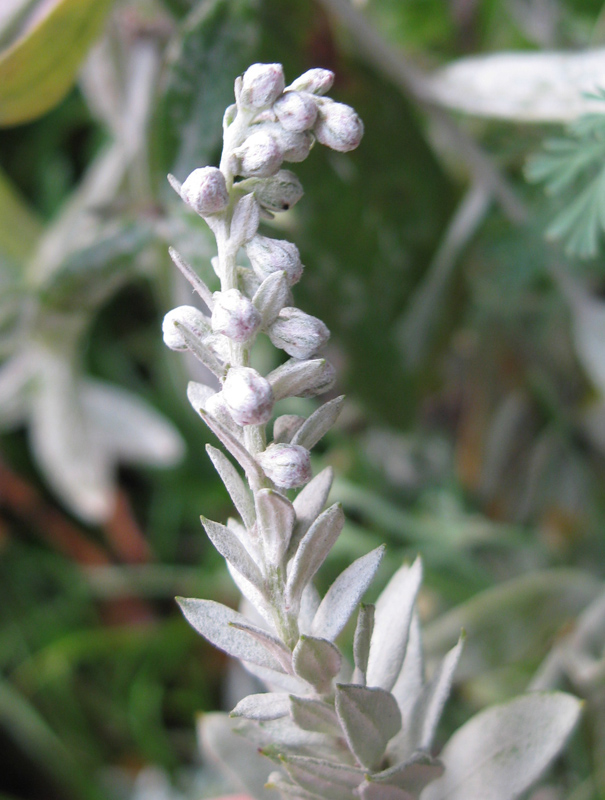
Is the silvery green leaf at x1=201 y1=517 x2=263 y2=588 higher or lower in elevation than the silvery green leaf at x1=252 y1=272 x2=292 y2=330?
lower

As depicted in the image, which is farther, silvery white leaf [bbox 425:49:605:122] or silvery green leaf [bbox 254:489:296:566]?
silvery white leaf [bbox 425:49:605:122]

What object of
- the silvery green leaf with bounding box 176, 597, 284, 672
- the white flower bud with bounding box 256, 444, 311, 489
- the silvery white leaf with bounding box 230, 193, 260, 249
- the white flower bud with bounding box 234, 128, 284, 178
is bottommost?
the silvery green leaf with bounding box 176, 597, 284, 672

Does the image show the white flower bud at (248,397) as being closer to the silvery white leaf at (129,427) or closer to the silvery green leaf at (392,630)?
the silvery green leaf at (392,630)

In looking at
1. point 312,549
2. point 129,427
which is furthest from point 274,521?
point 129,427

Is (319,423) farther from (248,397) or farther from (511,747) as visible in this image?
(511,747)

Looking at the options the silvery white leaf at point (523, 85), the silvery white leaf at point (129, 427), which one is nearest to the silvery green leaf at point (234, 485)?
the silvery white leaf at point (523, 85)

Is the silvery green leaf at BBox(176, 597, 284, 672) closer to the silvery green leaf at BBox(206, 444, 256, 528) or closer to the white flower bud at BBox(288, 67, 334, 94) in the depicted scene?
the silvery green leaf at BBox(206, 444, 256, 528)

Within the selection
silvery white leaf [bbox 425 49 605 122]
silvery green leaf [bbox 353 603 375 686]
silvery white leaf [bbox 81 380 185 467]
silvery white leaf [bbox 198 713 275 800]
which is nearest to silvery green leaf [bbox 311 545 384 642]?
silvery green leaf [bbox 353 603 375 686]
